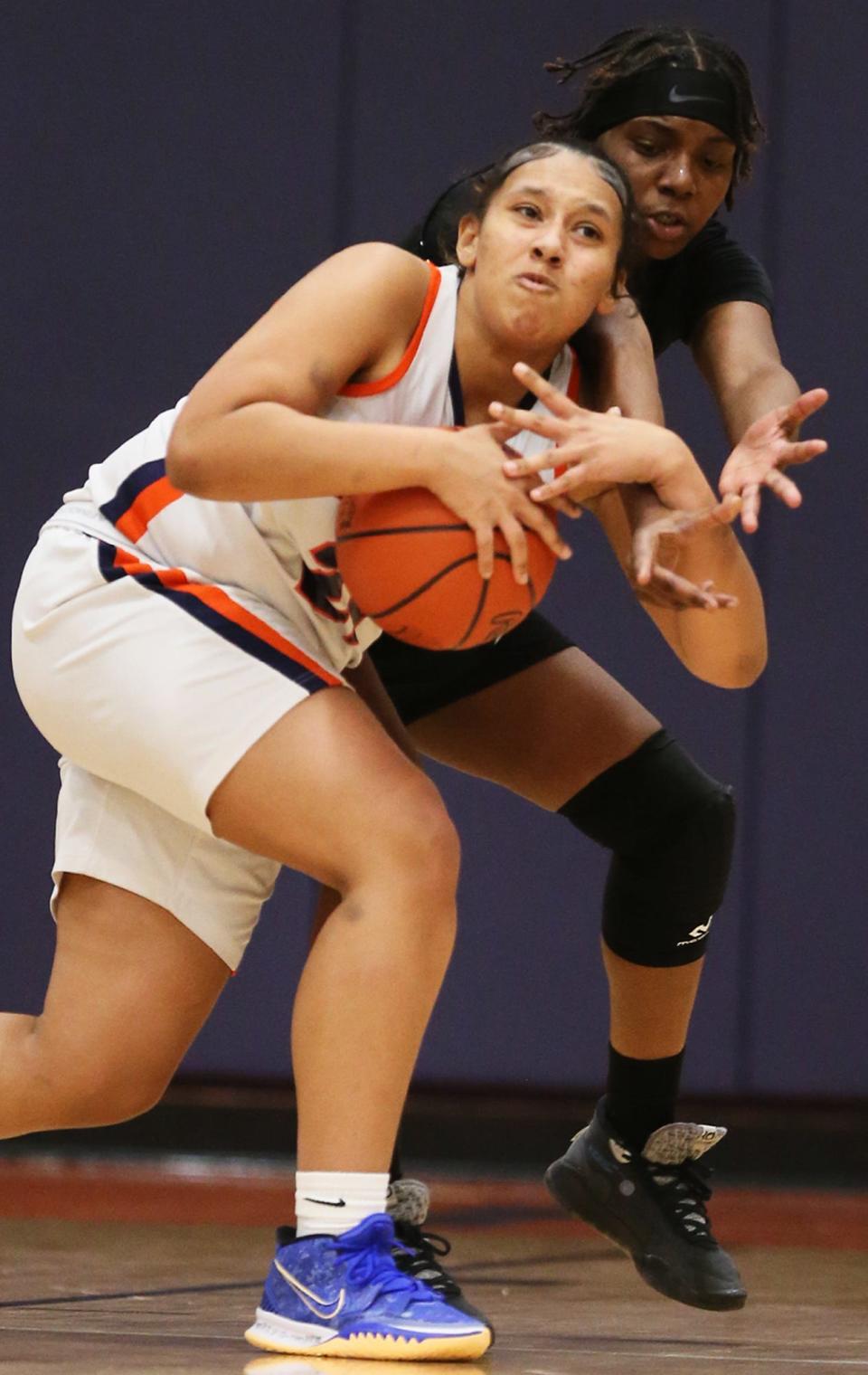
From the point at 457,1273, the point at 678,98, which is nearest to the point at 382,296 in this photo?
the point at 678,98

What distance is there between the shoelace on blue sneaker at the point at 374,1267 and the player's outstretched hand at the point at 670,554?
74 cm

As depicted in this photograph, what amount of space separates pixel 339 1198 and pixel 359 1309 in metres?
0.11

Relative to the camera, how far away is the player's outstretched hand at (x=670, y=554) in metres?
2.16

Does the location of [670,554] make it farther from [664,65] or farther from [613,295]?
[664,65]

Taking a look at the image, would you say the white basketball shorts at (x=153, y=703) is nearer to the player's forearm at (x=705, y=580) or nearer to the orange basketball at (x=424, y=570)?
the orange basketball at (x=424, y=570)

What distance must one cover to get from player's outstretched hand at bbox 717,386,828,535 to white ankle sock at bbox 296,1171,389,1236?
80cm

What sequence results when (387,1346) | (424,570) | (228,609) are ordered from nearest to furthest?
(387,1346)
(424,570)
(228,609)

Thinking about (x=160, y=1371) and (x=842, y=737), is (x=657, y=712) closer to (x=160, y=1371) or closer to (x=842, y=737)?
(x=842, y=737)

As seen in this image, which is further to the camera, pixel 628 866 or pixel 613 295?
pixel 628 866

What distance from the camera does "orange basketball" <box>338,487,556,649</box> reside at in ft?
6.94

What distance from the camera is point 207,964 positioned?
2334 mm

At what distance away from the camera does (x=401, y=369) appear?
225 centimetres

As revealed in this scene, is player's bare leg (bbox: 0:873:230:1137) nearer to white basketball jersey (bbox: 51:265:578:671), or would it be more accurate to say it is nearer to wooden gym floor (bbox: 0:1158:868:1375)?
wooden gym floor (bbox: 0:1158:868:1375)

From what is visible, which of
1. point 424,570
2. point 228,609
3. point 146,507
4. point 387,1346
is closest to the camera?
point 387,1346
